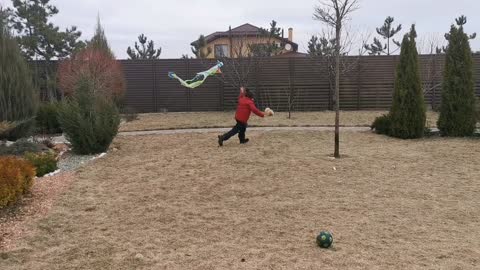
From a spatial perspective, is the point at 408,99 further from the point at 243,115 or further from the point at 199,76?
the point at 199,76

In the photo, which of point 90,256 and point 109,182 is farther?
point 109,182

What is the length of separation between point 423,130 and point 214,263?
343 inches

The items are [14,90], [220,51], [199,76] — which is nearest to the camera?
[14,90]

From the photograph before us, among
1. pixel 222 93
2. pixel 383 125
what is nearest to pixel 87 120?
pixel 383 125

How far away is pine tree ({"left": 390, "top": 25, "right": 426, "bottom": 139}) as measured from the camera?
36.1 feet

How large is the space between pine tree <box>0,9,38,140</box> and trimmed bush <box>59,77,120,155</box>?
1.98 meters

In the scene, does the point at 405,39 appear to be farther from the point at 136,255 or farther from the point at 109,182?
the point at 136,255

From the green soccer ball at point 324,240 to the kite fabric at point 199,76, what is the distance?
14706 mm

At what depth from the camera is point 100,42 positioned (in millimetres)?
19953

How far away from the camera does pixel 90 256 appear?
4113 mm

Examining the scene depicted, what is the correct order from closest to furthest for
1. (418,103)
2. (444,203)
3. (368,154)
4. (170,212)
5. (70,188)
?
(170,212) < (444,203) < (70,188) < (368,154) < (418,103)

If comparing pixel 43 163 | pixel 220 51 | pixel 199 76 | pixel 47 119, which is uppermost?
pixel 220 51

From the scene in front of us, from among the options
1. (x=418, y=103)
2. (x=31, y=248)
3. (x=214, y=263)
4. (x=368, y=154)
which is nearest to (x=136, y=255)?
(x=214, y=263)

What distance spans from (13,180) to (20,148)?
397 cm
